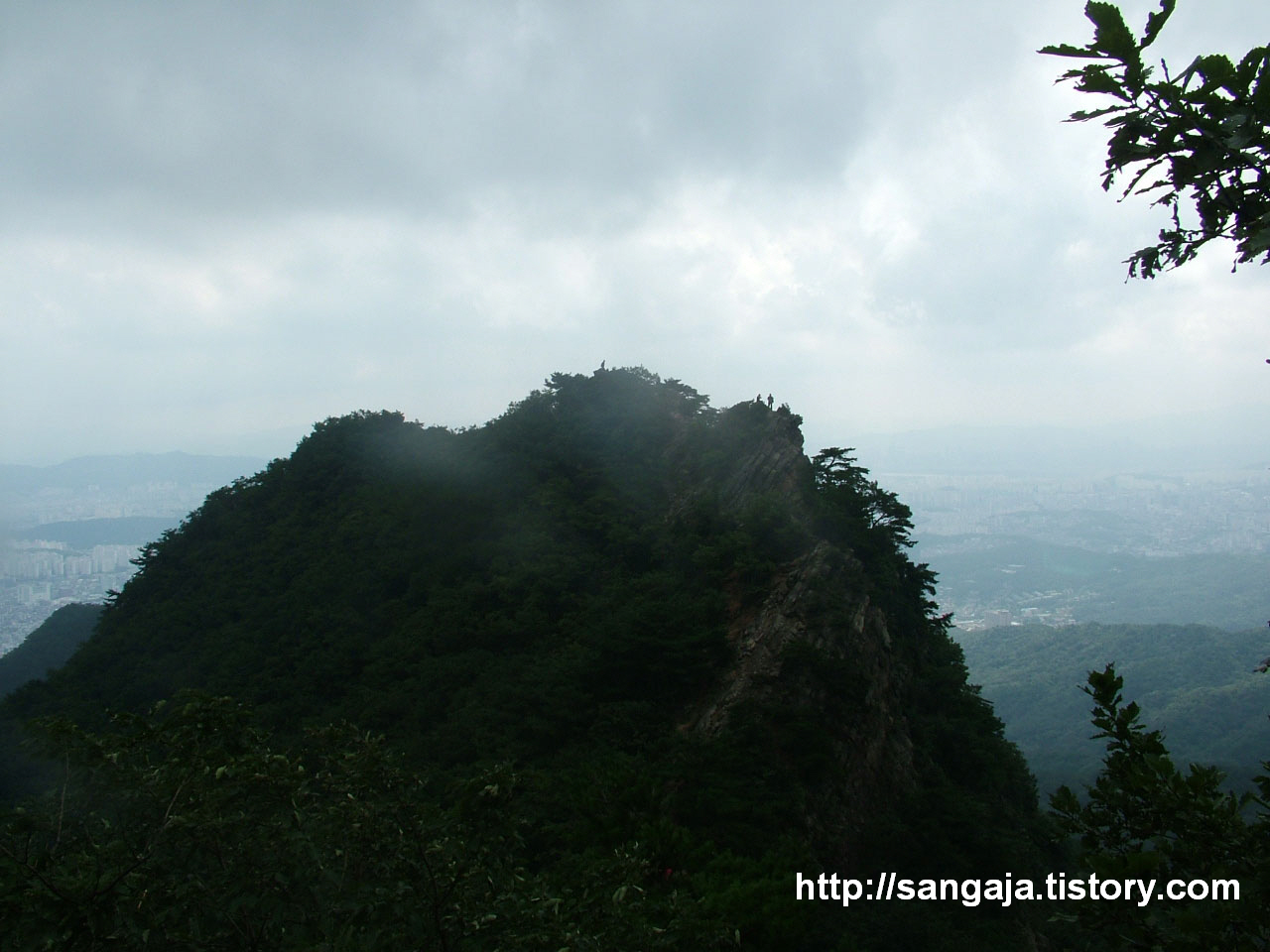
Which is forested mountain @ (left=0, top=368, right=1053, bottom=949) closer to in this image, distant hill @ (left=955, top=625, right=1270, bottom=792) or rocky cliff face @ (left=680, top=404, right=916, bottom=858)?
rocky cliff face @ (left=680, top=404, right=916, bottom=858)

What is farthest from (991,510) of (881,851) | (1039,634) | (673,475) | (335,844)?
(335,844)

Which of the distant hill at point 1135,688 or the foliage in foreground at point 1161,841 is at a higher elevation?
the foliage in foreground at point 1161,841

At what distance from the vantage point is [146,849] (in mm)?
4184

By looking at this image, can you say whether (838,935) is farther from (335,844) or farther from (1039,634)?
(1039,634)

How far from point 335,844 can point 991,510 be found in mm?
122823

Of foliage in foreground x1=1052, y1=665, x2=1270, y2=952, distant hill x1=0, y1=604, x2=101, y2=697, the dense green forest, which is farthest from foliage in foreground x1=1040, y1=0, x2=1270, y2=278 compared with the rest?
distant hill x1=0, y1=604, x2=101, y2=697

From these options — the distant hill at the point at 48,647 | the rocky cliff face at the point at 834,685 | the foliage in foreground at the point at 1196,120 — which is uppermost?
the foliage in foreground at the point at 1196,120

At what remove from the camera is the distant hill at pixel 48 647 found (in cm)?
3177

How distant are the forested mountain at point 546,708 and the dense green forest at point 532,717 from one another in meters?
0.05

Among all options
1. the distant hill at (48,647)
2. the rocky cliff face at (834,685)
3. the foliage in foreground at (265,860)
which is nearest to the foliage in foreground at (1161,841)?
the foliage in foreground at (265,860)

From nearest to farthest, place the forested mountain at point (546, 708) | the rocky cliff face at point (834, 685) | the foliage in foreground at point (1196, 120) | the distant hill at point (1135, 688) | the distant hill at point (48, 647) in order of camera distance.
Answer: the foliage in foreground at point (1196, 120)
the forested mountain at point (546, 708)
the rocky cliff face at point (834, 685)
the distant hill at point (48, 647)
the distant hill at point (1135, 688)

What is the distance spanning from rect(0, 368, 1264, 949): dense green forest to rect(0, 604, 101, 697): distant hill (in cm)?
737

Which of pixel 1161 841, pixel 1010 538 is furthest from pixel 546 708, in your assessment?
pixel 1010 538

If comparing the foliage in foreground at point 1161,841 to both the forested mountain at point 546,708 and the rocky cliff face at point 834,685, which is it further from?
the rocky cliff face at point 834,685
